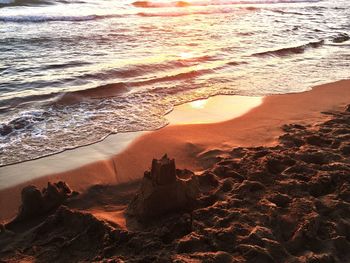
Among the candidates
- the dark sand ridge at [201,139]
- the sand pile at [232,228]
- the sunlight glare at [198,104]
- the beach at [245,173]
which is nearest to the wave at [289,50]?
the dark sand ridge at [201,139]

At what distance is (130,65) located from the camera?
9508 mm

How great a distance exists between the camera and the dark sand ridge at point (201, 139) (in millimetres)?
4578

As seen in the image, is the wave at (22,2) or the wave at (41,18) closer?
the wave at (41,18)

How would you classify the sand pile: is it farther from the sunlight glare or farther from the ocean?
the sunlight glare

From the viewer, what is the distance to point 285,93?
7820mm

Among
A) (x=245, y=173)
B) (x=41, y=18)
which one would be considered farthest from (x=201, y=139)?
(x=41, y=18)

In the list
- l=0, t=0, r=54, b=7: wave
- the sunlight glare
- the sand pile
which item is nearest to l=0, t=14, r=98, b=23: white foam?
l=0, t=0, r=54, b=7: wave

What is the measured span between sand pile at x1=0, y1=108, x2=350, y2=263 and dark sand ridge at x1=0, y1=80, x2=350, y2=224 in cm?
64

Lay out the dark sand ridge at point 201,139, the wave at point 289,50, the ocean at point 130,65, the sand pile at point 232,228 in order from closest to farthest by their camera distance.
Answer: the sand pile at point 232,228 → the dark sand ridge at point 201,139 → the ocean at point 130,65 → the wave at point 289,50

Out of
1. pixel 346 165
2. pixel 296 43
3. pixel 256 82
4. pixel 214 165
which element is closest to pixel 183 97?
pixel 256 82

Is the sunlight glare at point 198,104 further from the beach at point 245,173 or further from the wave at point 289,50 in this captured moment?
the wave at point 289,50

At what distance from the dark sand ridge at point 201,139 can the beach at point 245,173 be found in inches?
0.5

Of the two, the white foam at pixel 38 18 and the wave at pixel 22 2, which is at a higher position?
the wave at pixel 22 2

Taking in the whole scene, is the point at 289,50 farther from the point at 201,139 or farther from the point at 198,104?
the point at 201,139
